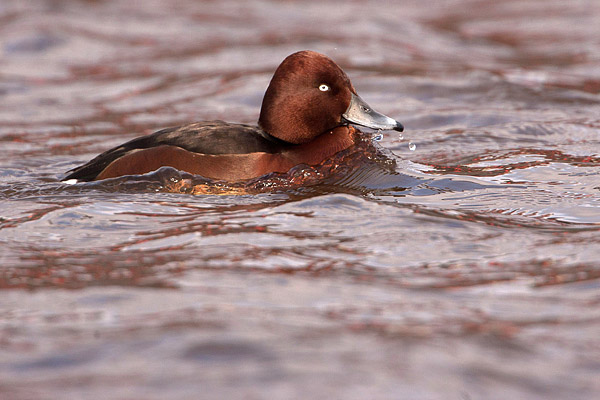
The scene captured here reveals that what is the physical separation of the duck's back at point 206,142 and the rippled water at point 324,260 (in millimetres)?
204

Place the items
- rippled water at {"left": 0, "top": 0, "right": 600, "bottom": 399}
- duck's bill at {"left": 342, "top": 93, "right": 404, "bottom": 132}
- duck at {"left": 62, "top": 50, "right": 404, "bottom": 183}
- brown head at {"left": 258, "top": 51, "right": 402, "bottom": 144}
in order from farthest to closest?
duck's bill at {"left": 342, "top": 93, "right": 404, "bottom": 132} → brown head at {"left": 258, "top": 51, "right": 402, "bottom": 144} → duck at {"left": 62, "top": 50, "right": 404, "bottom": 183} → rippled water at {"left": 0, "top": 0, "right": 600, "bottom": 399}

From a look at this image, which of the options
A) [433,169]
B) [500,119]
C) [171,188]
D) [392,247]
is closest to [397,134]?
[500,119]

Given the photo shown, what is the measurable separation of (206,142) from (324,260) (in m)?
1.71

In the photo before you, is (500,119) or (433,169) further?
(500,119)

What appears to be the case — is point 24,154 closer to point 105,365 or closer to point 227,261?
point 227,261

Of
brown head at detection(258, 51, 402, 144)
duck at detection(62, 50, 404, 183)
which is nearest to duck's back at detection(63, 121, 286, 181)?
duck at detection(62, 50, 404, 183)

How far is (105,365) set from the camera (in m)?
3.12

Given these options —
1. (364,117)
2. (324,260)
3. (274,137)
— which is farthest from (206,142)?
(324,260)

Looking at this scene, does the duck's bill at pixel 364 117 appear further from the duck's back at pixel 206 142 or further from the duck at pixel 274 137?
the duck's back at pixel 206 142

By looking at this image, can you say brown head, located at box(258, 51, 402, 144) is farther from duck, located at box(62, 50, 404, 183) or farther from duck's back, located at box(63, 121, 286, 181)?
duck's back, located at box(63, 121, 286, 181)

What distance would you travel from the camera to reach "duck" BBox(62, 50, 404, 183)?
→ 5691 mm

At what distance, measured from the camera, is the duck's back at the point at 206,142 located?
18.7ft

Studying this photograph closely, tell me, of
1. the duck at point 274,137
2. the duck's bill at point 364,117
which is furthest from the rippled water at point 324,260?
the duck's bill at point 364,117

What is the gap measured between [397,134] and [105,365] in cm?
595
